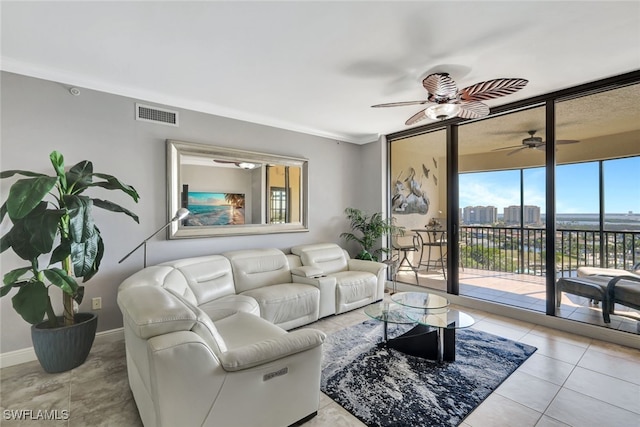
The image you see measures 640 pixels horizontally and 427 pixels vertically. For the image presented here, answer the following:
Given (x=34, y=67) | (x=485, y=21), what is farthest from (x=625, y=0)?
(x=34, y=67)

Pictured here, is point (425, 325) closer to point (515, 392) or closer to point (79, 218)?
point (515, 392)

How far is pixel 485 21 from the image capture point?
2.01m

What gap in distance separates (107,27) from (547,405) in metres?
4.04

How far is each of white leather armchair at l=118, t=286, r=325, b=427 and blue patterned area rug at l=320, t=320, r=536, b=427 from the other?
0.43 m

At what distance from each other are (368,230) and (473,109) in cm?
255

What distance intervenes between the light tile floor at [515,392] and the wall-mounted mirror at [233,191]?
1497 millimetres

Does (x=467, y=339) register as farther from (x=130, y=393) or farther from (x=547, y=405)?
(x=130, y=393)

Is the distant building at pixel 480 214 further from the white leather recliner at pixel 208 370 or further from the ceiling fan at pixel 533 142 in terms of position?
the white leather recliner at pixel 208 370

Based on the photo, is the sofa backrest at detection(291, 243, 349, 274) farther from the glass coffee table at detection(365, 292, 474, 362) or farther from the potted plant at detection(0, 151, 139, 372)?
the potted plant at detection(0, 151, 139, 372)

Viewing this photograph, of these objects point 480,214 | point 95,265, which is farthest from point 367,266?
point 95,265

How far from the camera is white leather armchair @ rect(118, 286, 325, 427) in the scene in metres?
1.33

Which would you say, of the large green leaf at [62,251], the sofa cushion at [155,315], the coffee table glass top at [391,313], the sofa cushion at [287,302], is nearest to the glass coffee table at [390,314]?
the coffee table glass top at [391,313]

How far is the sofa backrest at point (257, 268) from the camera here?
3.36 meters

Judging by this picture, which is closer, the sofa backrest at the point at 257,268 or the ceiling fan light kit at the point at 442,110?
the ceiling fan light kit at the point at 442,110
